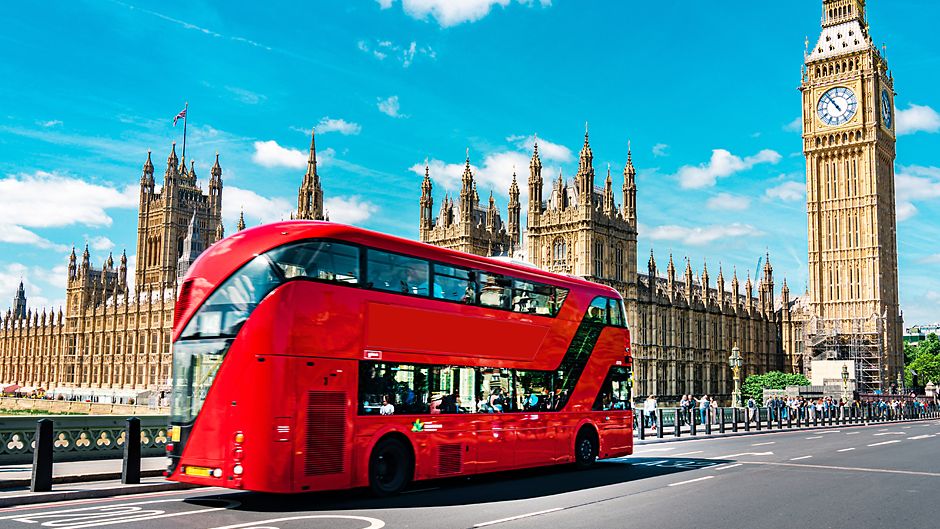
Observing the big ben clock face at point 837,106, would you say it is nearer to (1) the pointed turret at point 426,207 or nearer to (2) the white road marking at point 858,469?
(1) the pointed turret at point 426,207

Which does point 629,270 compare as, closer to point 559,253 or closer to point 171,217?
point 559,253

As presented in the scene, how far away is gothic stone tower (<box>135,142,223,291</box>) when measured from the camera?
122312mm

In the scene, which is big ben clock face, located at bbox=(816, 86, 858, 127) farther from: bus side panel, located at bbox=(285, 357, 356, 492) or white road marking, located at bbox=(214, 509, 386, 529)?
white road marking, located at bbox=(214, 509, 386, 529)

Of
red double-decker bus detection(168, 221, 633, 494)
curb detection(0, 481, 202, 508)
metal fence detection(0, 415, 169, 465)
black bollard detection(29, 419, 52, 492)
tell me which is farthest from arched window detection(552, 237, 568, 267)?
black bollard detection(29, 419, 52, 492)

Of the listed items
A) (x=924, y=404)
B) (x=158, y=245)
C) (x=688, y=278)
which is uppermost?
(x=158, y=245)

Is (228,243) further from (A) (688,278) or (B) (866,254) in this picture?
(B) (866,254)

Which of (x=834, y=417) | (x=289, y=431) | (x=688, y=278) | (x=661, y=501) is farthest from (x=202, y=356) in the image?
(x=688, y=278)

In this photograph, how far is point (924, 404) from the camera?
223 feet

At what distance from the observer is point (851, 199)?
84250 millimetres

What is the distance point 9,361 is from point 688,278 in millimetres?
106382

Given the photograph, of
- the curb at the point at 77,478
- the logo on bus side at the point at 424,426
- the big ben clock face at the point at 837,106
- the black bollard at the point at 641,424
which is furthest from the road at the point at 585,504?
the big ben clock face at the point at 837,106

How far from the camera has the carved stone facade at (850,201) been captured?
81.3 meters

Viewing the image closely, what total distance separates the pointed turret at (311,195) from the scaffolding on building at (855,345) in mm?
49363

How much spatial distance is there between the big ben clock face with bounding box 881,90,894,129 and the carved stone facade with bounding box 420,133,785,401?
886 inches
